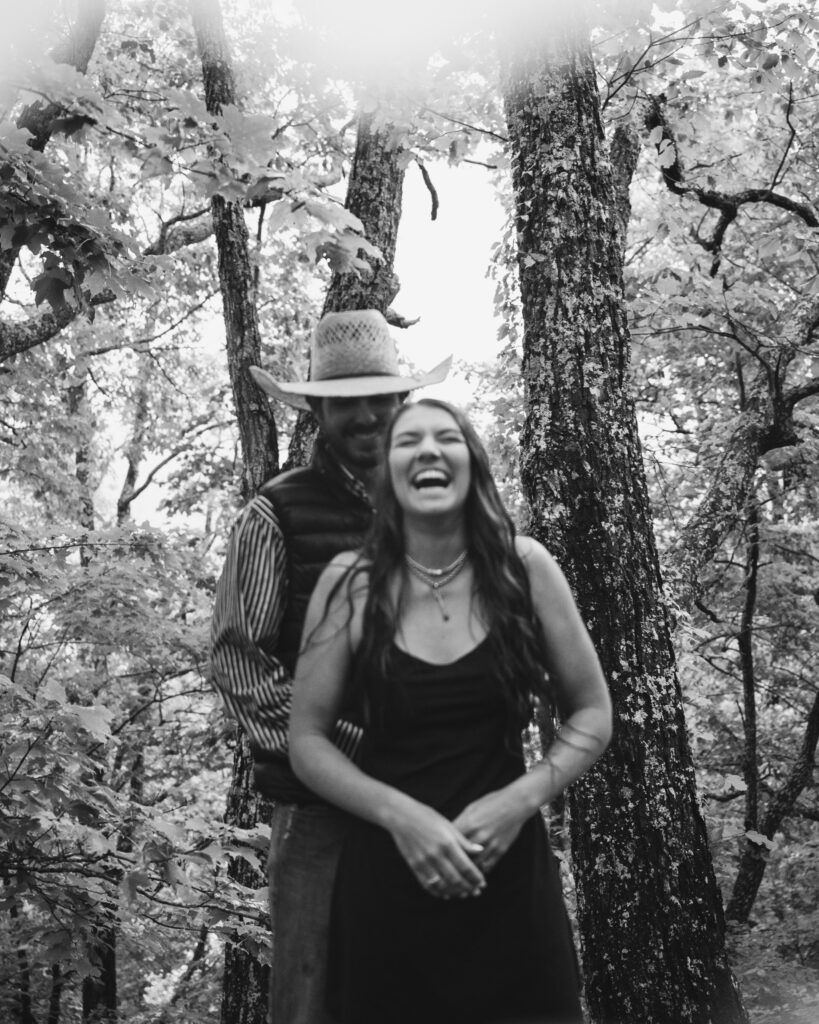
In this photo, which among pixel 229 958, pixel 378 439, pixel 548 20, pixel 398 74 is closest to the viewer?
pixel 378 439

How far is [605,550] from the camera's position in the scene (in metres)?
A: 3.39

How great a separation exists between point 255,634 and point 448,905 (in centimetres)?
70

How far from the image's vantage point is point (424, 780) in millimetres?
1806

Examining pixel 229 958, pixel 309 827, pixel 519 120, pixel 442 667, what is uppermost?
pixel 519 120

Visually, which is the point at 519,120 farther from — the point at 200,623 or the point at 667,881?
the point at 200,623

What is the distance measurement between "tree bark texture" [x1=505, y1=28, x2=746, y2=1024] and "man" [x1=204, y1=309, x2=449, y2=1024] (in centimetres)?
133

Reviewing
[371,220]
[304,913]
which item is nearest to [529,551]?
[304,913]

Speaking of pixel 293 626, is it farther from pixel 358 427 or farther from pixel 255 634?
pixel 358 427

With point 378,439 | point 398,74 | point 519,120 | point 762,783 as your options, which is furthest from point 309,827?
point 762,783

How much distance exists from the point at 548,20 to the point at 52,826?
384 cm

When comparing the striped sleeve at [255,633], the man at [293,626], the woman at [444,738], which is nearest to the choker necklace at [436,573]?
the woman at [444,738]

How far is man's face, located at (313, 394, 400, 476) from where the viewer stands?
2.28 m

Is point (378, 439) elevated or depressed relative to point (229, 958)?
elevated

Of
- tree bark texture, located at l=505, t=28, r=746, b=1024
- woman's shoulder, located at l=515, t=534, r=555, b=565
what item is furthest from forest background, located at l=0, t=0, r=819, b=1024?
woman's shoulder, located at l=515, t=534, r=555, b=565
